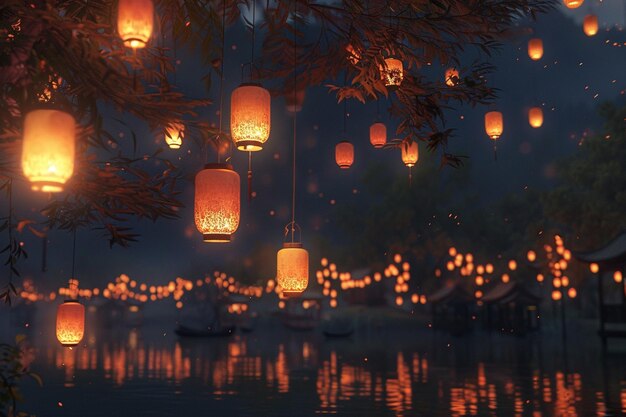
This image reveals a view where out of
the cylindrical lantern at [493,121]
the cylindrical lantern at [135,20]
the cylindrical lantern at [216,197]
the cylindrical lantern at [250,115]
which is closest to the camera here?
the cylindrical lantern at [135,20]

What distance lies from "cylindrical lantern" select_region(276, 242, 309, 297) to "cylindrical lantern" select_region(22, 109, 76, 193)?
3.18 m

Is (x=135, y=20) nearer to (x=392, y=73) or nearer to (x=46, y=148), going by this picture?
(x=46, y=148)

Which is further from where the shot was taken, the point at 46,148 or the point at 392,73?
the point at 392,73

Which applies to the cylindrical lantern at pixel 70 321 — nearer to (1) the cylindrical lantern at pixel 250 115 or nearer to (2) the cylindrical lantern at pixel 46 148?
(1) the cylindrical lantern at pixel 250 115

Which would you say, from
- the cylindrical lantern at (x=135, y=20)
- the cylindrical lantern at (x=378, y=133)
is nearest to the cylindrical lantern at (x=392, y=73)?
the cylindrical lantern at (x=135, y=20)

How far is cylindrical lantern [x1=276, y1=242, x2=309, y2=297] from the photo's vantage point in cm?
594

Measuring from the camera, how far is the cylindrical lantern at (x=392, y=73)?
5344 mm

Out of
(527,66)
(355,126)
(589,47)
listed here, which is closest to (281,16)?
(355,126)

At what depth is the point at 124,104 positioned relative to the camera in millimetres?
4027

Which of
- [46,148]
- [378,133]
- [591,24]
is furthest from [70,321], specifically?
[591,24]

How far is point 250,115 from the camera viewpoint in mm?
5047

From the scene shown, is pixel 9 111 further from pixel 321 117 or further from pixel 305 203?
pixel 321 117

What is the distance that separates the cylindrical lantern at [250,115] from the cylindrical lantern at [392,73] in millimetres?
934

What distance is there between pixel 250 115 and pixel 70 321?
397 centimetres
